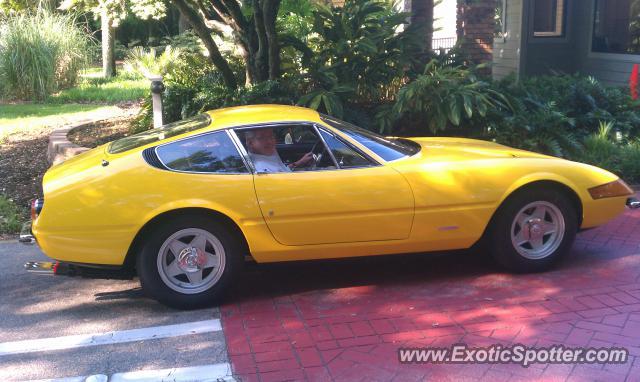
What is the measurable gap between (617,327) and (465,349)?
40.8 inches

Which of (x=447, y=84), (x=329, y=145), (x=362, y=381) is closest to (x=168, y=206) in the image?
(x=329, y=145)

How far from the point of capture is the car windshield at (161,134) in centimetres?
550

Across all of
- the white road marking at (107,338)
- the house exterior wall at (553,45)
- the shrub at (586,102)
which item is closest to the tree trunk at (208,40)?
the shrub at (586,102)

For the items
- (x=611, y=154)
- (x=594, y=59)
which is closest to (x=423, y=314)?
(x=611, y=154)

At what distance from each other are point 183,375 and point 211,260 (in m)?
1.13

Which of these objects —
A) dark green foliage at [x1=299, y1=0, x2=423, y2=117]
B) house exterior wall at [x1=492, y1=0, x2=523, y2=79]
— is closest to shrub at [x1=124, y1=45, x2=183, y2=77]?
dark green foliage at [x1=299, y1=0, x2=423, y2=117]

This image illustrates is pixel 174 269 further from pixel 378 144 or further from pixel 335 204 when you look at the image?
pixel 378 144

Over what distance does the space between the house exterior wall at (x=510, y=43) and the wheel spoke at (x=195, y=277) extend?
9753mm

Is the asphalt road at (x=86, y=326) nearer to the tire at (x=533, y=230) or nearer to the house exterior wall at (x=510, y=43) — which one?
the tire at (x=533, y=230)

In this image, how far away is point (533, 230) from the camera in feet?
18.1

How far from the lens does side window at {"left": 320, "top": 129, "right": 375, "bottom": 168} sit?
5.35 metres

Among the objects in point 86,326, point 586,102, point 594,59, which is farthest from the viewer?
point 594,59

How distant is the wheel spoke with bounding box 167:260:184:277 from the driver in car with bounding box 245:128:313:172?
901 mm

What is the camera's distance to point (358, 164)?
5.35 m
